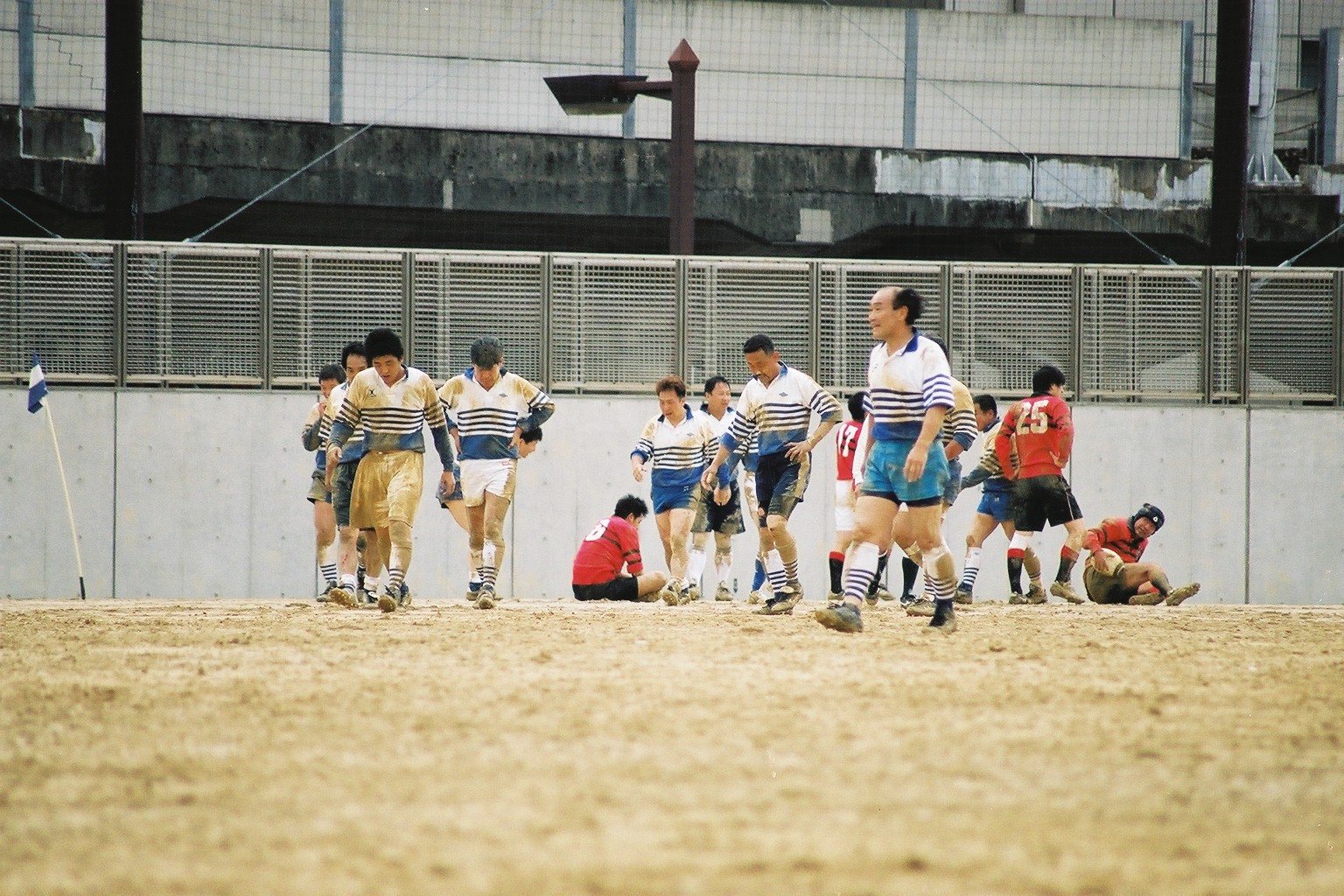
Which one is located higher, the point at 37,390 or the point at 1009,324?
the point at 1009,324

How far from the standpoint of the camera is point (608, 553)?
47.3 feet

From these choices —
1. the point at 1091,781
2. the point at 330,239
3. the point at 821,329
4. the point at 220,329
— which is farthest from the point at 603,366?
the point at 1091,781

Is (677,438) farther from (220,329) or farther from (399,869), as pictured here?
(399,869)

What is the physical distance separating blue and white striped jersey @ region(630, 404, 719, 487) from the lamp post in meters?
3.05

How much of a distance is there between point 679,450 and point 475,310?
155 inches

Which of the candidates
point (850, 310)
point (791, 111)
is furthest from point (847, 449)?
point (791, 111)

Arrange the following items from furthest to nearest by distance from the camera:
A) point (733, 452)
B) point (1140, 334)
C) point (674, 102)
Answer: point (1140, 334) → point (674, 102) → point (733, 452)

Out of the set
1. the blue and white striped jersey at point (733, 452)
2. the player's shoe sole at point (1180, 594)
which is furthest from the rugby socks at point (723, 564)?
the player's shoe sole at point (1180, 594)

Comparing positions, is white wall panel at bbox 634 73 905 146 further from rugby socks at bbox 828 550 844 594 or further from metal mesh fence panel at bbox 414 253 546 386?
rugby socks at bbox 828 550 844 594

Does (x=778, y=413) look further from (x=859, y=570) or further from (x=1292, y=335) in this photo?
(x=1292, y=335)

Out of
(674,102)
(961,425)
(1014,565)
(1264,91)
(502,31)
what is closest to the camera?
A: (961,425)

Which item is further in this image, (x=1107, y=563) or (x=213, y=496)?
(x=213, y=496)

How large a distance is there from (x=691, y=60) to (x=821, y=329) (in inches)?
139

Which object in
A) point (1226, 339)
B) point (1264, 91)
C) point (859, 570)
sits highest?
point (1264, 91)
